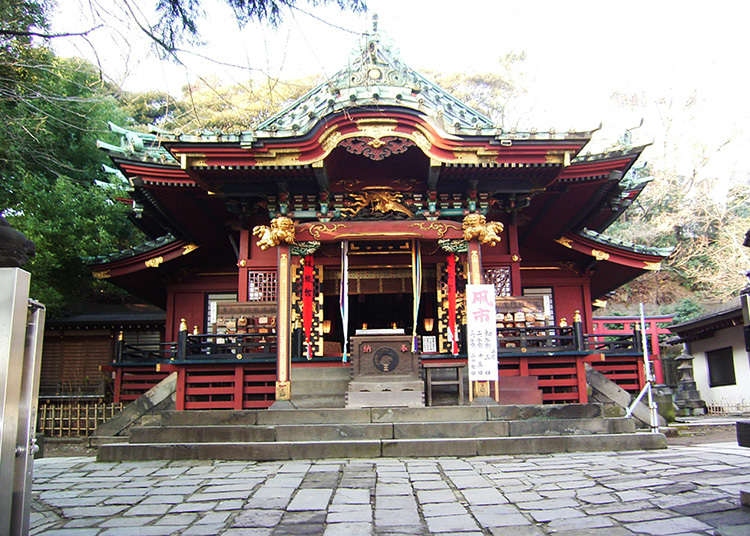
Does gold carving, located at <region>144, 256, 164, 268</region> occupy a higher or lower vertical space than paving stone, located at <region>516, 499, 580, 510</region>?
higher

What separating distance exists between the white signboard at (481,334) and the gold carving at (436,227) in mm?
1547

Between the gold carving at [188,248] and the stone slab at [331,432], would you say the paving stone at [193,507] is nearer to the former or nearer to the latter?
the stone slab at [331,432]

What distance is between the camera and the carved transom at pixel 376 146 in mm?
10195

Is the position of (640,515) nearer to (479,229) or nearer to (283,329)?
(479,229)

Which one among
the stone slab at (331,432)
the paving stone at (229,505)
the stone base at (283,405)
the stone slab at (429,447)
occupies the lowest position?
the paving stone at (229,505)

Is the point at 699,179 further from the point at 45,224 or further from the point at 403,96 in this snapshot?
the point at 45,224

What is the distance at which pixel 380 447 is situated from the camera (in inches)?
303

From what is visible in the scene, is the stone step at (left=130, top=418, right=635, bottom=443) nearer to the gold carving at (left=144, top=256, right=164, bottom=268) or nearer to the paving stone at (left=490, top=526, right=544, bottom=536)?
the paving stone at (left=490, top=526, right=544, bottom=536)

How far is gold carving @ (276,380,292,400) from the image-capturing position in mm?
10102

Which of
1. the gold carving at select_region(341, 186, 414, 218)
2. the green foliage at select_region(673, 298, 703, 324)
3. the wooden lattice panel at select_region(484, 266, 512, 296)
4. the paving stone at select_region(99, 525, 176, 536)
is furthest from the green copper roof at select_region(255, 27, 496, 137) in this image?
the green foliage at select_region(673, 298, 703, 324)

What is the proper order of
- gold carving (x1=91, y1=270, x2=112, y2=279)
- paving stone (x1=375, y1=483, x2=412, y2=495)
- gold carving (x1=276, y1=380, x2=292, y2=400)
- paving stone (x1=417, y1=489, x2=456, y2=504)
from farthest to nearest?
gold carving (x1=91, y1=270, x2=112, y2=279) → gold carving (x1=276, y1=380, x2=292, y2=400) → paving stone (x1=375, y1=483, x2=412, y2=495) → paving stone (x1=417, y1=489, x2=456, y2=504)

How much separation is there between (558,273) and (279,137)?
26.3 ft

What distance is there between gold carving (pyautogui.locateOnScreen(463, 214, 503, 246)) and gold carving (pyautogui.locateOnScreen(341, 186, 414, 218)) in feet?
3.91

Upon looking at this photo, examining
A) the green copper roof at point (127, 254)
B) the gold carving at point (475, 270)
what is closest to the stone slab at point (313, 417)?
the gold carving at point (475, 270)
